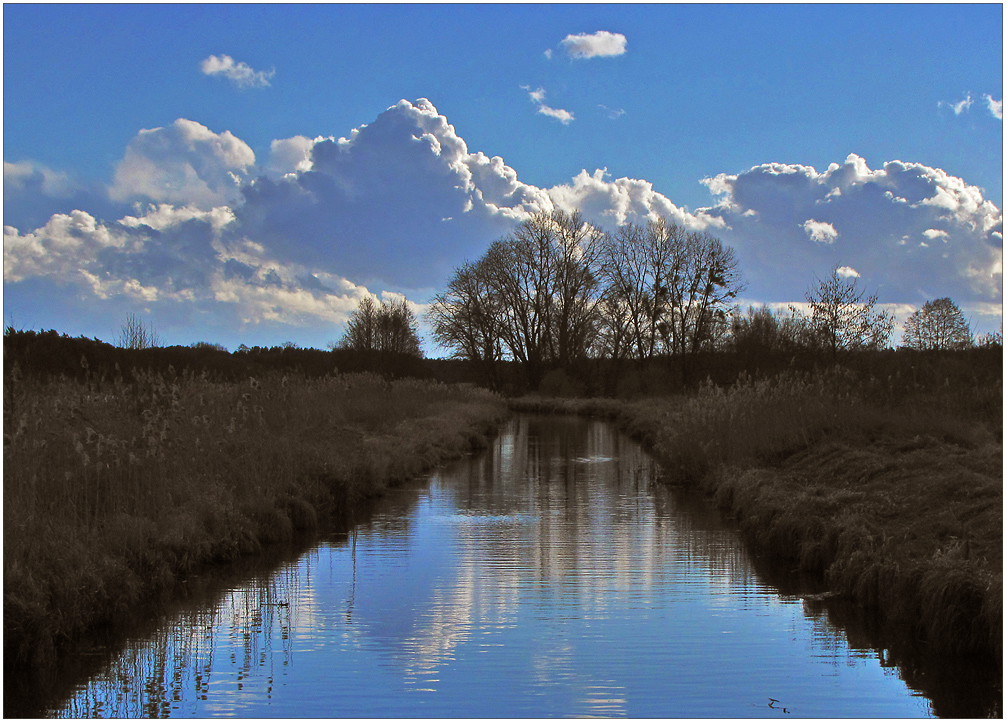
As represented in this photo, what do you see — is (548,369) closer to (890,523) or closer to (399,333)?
(399,333)

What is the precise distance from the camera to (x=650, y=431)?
28109mm

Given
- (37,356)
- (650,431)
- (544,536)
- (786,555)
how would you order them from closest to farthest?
(786,555) → (544,536) → (37,356) → (650,431)

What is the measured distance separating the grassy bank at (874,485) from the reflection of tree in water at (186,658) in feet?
18.4

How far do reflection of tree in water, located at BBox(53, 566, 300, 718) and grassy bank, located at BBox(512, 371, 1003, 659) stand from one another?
18.4 feet

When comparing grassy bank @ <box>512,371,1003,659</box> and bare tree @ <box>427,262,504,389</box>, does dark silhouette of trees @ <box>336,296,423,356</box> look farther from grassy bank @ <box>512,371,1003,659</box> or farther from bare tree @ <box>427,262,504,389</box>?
grassy bank @ <box>512,371,1003,659</box>

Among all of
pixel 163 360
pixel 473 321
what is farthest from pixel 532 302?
pixel 163 360

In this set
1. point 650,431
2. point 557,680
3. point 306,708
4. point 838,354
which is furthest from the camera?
point 650,431

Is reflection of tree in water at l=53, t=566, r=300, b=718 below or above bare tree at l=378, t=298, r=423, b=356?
below

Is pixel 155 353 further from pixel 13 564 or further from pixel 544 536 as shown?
pixel 13 564

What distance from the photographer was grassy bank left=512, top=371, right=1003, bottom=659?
23.3 feet

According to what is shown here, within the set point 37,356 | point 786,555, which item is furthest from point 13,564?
point 37,356

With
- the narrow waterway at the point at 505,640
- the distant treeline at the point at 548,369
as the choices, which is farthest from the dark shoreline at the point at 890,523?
the distant treeline at the point at 548,369

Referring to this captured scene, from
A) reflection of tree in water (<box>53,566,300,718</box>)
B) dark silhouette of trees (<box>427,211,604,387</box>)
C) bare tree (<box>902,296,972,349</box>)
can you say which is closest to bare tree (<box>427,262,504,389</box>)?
dark silhouette of trees (<box>427,211,604,387</box>)

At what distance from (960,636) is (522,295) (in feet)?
157
